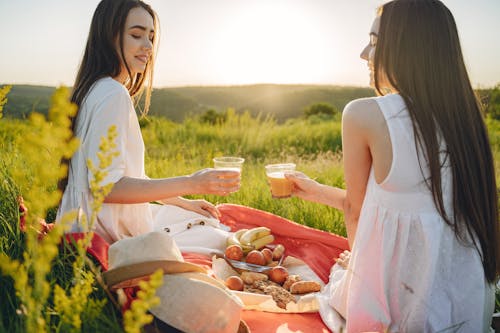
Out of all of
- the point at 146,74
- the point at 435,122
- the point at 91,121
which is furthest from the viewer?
the point at 146,74

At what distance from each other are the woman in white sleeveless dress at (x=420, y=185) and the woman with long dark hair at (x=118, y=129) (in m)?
0.90

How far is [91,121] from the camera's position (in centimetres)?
268

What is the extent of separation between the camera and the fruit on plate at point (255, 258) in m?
3.46

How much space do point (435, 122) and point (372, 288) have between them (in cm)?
90

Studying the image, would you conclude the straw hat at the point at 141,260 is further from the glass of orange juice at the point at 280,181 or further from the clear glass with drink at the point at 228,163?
the glass of orange juice at the point at 280,181

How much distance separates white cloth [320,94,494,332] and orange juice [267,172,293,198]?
30.6 inches

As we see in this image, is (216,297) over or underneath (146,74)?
underneath

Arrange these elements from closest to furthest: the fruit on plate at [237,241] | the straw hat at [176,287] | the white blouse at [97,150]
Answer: the straw hat at [176,287] → the white blouse at [97,150] → the fruit on plate at [237,241]

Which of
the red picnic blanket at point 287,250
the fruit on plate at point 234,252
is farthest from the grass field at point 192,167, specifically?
the fruit on plate at point 234,252

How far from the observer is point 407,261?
244cm

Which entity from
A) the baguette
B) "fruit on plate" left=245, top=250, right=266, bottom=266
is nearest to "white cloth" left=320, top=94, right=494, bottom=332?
the baguette

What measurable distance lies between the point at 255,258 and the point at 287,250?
476 millimetres

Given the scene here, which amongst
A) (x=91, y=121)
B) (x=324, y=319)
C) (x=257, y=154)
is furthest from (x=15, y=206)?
(x=257, y=154)

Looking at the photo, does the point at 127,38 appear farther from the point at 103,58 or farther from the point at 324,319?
the point at 324,319
